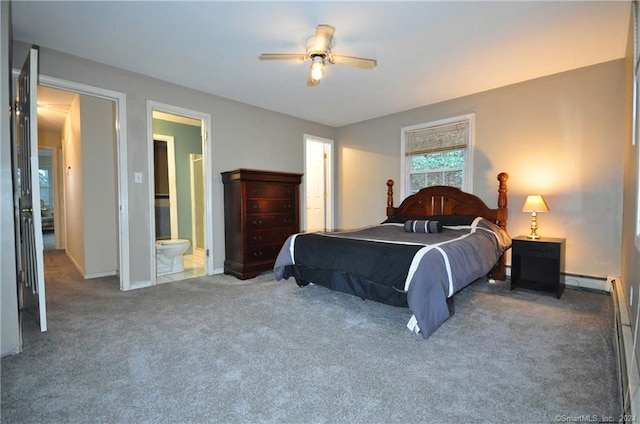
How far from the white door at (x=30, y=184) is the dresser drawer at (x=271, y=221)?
2.11m

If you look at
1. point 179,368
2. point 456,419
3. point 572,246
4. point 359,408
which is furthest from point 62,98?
point 572,246

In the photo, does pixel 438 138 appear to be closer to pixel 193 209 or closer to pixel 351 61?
pixel 351 61

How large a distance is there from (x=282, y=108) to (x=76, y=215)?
3511 mm

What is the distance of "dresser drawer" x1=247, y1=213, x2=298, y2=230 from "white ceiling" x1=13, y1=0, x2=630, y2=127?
170 centimetres

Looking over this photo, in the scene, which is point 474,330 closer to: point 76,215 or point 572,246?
point 572,246

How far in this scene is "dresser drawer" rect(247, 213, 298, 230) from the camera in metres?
4.05

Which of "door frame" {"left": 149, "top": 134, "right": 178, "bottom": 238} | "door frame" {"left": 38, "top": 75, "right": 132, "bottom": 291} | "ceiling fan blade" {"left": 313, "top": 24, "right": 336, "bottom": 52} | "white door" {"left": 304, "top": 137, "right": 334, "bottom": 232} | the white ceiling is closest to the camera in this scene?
the white ceiling

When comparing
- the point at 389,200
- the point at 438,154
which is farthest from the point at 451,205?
the point at 389,200

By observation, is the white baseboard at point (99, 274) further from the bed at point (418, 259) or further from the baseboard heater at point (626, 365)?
the baseboard heater at point (626, 365)

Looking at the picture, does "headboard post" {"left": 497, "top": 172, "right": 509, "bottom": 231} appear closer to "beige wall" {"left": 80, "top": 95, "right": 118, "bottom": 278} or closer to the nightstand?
the nightstand

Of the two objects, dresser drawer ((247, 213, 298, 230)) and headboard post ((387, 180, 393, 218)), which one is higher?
headboard post ((387, 180, 393, 218))

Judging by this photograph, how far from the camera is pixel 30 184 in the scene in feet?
7.49

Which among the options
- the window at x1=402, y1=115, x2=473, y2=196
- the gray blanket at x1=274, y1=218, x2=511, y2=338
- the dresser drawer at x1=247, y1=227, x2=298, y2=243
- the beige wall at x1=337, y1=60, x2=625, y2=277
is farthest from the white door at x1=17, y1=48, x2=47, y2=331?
the beige wall at x1=337, y1=60, x2=625, y2=277

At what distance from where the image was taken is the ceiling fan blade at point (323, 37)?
2.46 meters
